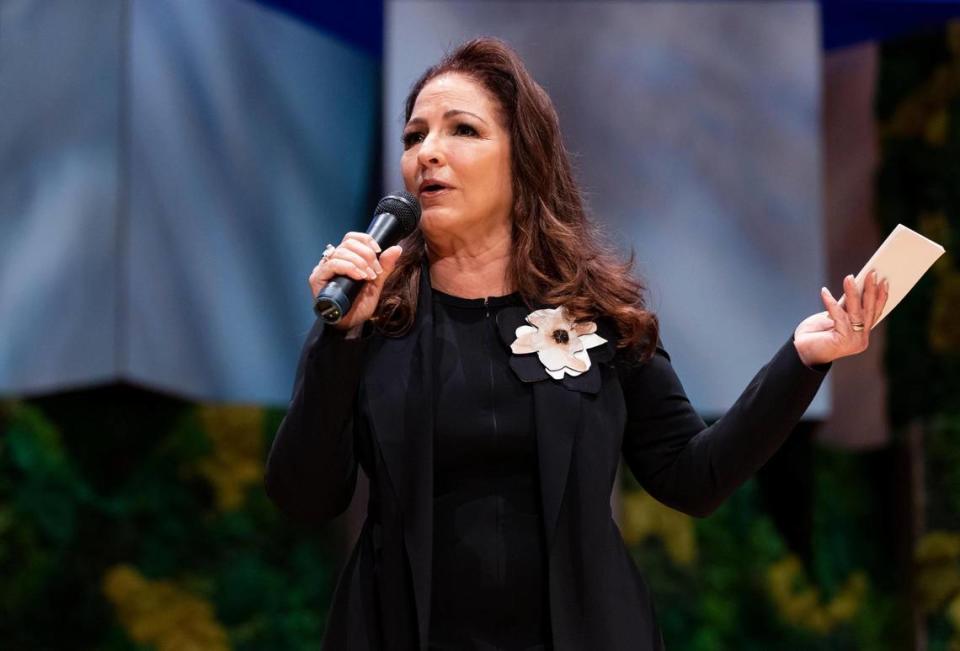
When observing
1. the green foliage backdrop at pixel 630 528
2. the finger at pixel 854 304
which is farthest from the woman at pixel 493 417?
the green foliage backdrop at pixel 630 528

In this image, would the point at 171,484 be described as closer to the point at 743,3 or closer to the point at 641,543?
the point at 641,543

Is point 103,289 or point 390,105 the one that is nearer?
point 103,289

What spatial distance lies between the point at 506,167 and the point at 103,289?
174cm

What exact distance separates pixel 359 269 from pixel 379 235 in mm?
101

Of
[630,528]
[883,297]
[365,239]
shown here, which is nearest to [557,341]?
[365,239]

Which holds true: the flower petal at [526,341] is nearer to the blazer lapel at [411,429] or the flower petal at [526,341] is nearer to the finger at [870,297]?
the blazer lapel at [411,429]

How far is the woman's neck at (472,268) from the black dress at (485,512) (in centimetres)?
14

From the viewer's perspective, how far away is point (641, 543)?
15.9 feet

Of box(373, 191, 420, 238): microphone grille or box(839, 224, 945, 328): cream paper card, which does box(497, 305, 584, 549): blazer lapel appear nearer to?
box(373, 191, 420, 238): microphone grille

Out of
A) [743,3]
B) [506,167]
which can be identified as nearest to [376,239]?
[506,167]

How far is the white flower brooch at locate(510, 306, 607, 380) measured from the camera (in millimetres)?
1882

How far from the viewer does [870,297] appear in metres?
1.72

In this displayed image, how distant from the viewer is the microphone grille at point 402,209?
182 centimetres

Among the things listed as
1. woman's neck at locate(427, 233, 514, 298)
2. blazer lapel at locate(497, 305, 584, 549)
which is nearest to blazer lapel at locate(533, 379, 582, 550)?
blazer lapel at locate(497, 305, 584, 549)
